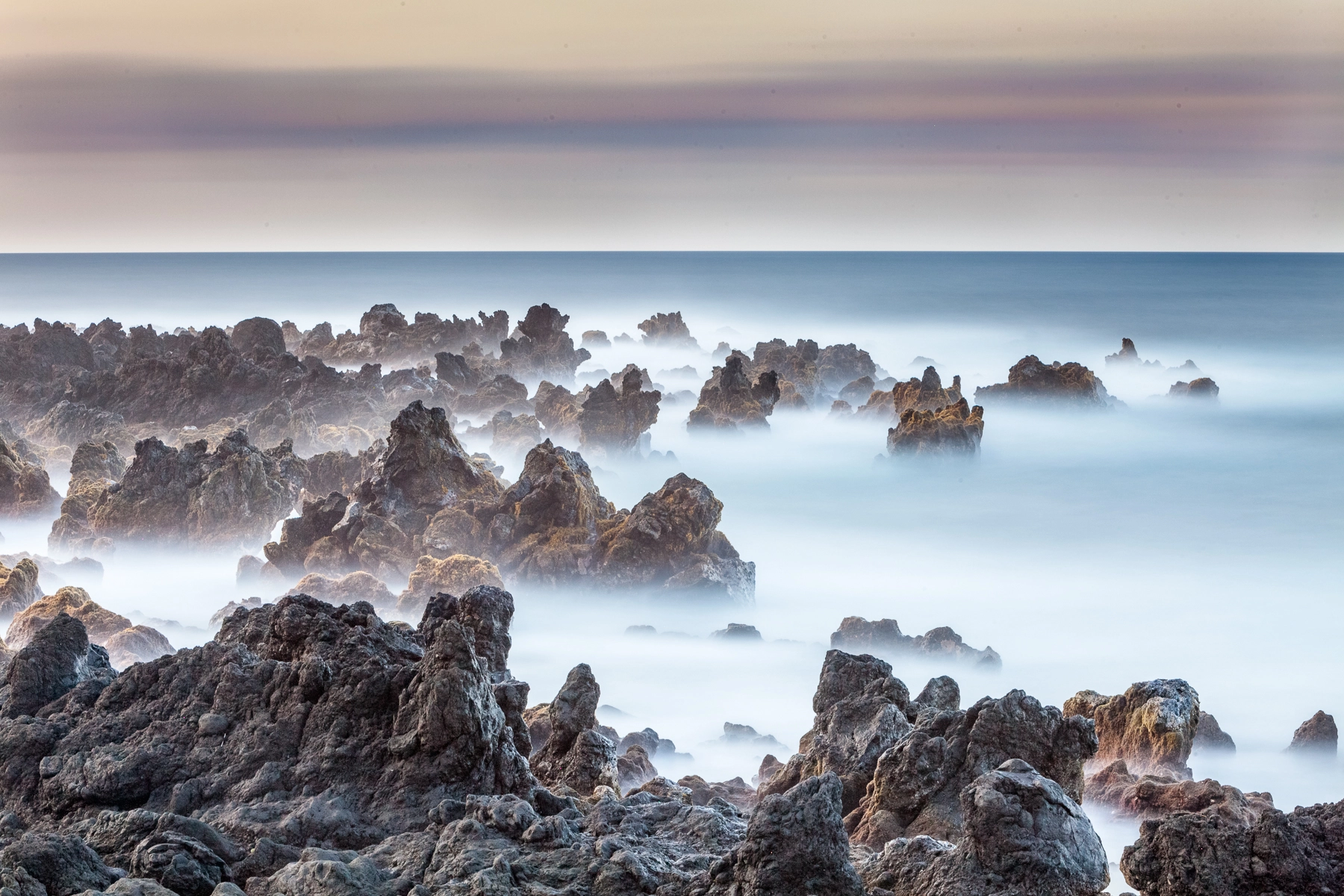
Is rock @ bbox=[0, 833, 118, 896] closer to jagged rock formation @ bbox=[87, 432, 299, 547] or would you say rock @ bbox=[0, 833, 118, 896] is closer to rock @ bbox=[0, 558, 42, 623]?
rock @ bbox=[0, 558, 42, 623]

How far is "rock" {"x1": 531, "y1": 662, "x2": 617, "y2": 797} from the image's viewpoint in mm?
7469

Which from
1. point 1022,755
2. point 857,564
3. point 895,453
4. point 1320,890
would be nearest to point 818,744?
point 1022,755

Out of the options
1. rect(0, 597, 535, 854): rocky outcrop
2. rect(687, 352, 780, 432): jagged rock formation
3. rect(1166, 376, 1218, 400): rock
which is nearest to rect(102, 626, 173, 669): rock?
rect(0, 597, 535, 854): rocky outcrop

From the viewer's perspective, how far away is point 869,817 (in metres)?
6.68

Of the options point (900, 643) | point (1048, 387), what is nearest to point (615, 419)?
point (900, 643)

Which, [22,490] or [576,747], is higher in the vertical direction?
[22,490]

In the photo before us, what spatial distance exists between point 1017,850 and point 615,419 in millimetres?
23013

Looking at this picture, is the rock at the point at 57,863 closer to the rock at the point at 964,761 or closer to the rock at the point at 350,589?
the rock at the point at 964,761

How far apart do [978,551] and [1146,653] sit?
7.39 m

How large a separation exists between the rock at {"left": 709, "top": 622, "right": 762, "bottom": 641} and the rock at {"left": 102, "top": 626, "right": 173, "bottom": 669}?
296 inches

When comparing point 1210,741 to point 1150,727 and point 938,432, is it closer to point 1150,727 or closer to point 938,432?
point 1150,727

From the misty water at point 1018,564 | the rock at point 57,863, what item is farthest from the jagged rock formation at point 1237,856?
the rock at point 57,863

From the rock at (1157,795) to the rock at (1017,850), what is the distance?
2383 mm

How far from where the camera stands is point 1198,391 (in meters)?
43.4
